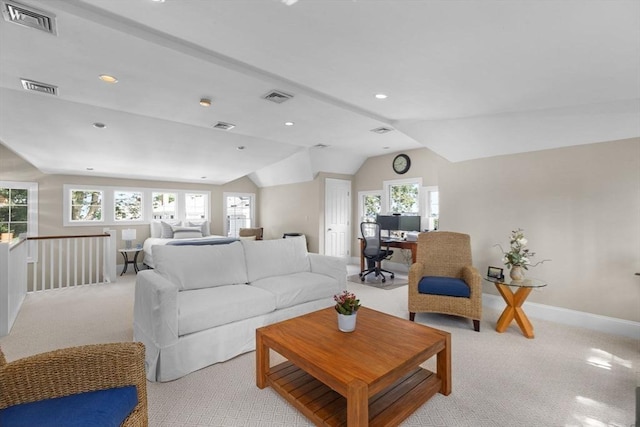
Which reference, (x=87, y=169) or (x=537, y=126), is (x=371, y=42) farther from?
(x=87, y=169)

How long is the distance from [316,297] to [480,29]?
2.76 metres

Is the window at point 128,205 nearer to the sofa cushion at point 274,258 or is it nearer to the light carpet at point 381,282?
the light carpet at point 381,282

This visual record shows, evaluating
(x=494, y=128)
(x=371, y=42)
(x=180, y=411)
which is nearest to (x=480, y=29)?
(x=371, y=42)

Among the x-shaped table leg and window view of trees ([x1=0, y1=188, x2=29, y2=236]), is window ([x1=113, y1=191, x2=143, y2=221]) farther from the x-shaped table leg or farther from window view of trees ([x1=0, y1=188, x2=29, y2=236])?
the x-shaped table leg

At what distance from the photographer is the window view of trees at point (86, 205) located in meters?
6.34

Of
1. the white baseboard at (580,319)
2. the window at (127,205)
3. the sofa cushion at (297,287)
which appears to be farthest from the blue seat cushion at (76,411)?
the window at (127,205)

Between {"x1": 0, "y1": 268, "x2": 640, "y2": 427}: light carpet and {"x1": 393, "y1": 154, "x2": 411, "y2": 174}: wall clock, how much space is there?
135 inches

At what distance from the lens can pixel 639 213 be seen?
3027mm

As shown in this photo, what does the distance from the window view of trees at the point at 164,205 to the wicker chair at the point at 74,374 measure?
21.7 feet

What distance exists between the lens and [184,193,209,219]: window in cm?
780

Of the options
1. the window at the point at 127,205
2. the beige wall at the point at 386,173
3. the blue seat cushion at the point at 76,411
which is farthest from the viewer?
the window at the point at 127,205

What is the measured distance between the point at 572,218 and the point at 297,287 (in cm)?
324

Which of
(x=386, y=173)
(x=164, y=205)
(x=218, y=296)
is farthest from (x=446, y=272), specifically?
(x=164, y=205)

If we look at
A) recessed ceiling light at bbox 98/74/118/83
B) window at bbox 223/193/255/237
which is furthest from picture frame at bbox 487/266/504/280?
window at bbox 223/193/255/237
